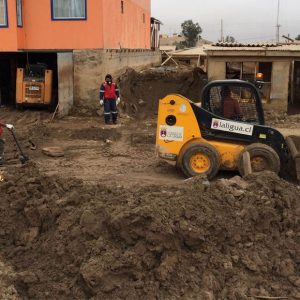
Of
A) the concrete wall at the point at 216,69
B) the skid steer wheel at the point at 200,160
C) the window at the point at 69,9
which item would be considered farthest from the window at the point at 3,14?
Answer: the skid steer wheel at the point at 200,160

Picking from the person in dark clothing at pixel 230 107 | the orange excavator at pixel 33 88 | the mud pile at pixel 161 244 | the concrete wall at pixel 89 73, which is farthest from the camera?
the orange excavator at pixel 33 88

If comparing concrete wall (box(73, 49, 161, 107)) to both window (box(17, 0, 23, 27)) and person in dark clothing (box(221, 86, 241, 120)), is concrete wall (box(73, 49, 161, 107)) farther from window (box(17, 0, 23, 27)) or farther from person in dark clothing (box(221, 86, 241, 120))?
person in dark clothing (box(221, 86, 241, 120))

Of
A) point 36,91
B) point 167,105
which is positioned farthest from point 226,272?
point 36,91

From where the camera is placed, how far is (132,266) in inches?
230

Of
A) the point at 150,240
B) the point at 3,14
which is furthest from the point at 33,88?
the point at 150,240

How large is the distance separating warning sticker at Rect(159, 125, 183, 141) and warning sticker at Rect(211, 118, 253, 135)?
0.67m

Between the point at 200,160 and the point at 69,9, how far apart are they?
1065 cm

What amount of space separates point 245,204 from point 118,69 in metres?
13.8

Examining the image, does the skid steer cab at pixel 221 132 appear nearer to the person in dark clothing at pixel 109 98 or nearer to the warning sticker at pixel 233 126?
the warning sticker at pixel 233 126

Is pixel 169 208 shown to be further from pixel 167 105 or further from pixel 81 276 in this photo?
pixel 167 105

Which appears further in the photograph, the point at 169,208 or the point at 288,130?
the point at 288,130

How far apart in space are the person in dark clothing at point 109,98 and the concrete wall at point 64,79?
228 centimetres

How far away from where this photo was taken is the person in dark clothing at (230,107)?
9359 mm

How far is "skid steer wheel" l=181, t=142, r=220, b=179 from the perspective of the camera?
941 centimetres
